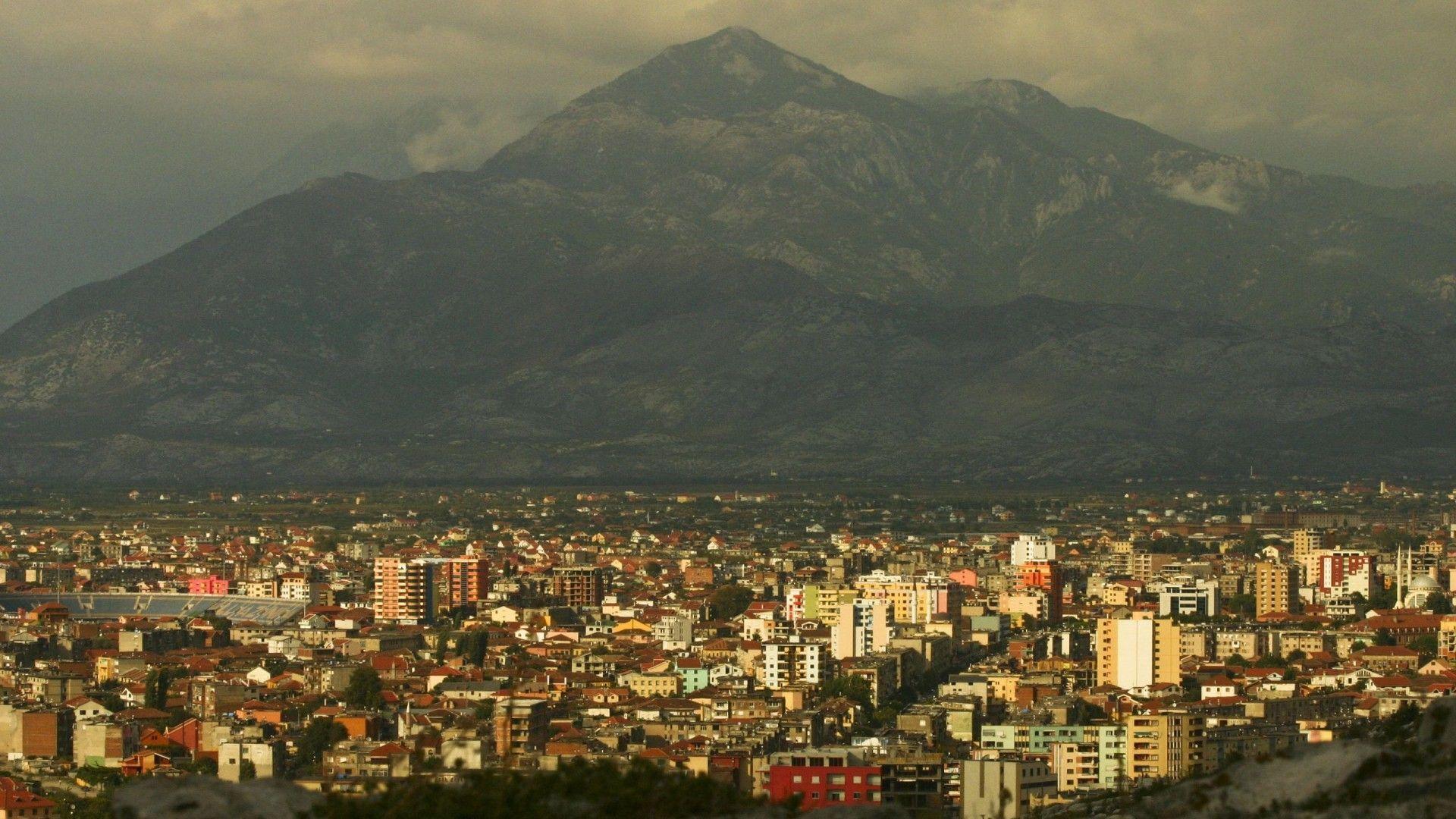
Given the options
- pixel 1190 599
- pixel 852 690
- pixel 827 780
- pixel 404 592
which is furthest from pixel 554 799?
pixel 404 592

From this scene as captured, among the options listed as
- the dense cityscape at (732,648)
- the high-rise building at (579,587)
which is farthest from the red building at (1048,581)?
the high-rise building at (579,587)

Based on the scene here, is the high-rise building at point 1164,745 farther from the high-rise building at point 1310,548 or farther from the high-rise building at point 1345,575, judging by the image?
the high-rise building at point 1345,575

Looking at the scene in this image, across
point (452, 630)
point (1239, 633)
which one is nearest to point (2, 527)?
point (452, 630)

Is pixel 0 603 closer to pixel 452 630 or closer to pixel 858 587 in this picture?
pixel 452 630

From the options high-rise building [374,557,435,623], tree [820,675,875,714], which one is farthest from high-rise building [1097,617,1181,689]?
high-rise building [374,557,435,623]

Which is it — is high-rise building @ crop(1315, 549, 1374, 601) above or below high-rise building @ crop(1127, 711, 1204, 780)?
above

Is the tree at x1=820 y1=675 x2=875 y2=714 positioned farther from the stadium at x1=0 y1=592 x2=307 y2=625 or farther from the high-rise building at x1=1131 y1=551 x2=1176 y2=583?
the high-rise building at x1=1131 y1=551 x2=1176 y2=583

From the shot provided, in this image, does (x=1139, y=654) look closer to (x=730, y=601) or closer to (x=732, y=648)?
(x=732, y=648)
